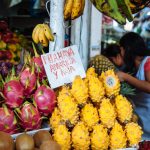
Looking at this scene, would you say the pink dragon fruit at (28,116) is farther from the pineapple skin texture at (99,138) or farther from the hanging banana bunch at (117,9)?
the hanging banana bunch at (117,9)

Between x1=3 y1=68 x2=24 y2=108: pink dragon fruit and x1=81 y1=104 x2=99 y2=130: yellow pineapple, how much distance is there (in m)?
0.33

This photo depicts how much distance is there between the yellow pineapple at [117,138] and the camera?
1.78m

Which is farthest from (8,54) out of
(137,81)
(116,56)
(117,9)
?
(117,9)

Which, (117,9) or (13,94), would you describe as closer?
(117,9)

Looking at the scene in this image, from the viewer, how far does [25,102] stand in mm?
1802

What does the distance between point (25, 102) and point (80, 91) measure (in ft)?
0.96

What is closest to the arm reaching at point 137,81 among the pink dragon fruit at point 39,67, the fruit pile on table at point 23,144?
the pink dragon fruit at point 39,67

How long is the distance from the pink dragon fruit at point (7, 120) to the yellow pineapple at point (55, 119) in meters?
0.19

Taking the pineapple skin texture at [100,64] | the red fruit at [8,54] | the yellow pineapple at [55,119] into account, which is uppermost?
the red fruit at [8,54]

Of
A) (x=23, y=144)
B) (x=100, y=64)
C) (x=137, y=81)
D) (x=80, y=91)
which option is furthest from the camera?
(x=100, y=64)

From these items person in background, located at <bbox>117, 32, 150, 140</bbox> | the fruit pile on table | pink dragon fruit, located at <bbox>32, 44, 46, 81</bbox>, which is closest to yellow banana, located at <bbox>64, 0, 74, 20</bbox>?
pink dragon fruit, located at <bbox>32, 44, 46, 81</bbox>

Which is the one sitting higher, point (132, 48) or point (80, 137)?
point (132, 48)

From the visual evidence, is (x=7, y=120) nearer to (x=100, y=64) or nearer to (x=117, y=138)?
(x=117, y=138)

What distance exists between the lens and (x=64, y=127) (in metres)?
1.74
